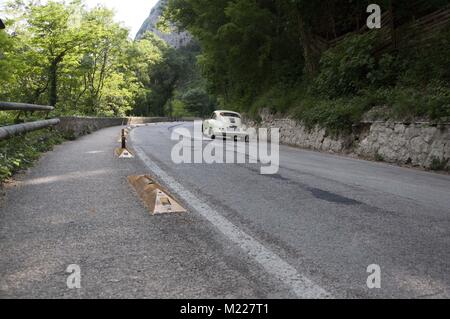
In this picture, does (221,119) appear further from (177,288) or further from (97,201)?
(177,288)

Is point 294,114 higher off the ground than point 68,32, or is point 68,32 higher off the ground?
point 68,32

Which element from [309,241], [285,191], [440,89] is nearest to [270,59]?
[440,89]

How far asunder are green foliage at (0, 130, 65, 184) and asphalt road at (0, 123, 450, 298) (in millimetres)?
731

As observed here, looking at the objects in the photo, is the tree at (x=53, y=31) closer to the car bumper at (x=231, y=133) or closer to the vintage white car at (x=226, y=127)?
the vintage white car at (x=226, y=127)

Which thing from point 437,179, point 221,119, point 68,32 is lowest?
point 437,179

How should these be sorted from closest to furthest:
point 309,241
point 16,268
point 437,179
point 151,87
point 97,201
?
point 16,268 → point 309,241 → point 97,201 → point 437,179 → point 151,87

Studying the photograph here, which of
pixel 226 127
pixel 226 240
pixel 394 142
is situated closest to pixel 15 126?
pixel 226 240

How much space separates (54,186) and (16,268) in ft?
10.4

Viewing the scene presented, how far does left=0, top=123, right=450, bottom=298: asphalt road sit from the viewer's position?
2.49 metres

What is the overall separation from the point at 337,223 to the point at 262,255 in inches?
50.4

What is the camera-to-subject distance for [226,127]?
17.8 metres

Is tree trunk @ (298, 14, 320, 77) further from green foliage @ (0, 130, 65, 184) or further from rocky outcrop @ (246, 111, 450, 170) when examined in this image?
green foliage @ (0, 130, 65, 184)

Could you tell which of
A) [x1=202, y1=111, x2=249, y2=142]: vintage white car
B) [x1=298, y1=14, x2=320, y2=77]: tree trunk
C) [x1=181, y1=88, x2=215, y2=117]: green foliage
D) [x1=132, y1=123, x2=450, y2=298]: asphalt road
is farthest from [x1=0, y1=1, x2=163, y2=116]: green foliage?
[x1=181, y1=88, x2=215, y2=117]: green foliage
